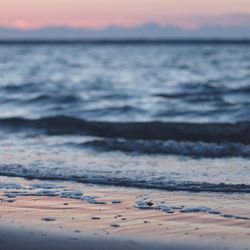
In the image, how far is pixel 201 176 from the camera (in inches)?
427

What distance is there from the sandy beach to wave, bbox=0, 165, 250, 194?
0.45m

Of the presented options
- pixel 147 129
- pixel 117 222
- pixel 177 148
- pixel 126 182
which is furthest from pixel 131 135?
pixel 117 222

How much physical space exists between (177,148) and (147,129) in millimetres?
4028

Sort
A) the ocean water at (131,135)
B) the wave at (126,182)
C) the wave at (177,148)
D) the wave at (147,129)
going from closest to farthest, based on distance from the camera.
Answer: the wave at (126,182) < the ocean water at (131,135) < the wave at (177,148) < the wave at (147,129)

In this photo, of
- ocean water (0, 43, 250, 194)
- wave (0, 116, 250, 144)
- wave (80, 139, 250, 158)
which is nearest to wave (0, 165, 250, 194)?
ocean water (0, 43, 250, 194)

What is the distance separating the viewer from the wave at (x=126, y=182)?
9617mm

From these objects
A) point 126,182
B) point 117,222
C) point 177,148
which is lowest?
point 117,222

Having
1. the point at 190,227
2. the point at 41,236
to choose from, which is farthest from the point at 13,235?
the point at 190,227

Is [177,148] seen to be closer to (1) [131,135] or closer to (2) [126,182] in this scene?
(1) [131,135]

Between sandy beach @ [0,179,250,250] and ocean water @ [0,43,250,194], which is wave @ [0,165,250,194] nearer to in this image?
ocean water @ [0,43,250,194]

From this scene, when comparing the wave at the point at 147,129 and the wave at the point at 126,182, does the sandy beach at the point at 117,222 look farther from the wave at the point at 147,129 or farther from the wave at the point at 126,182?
the wave at the point at 147,129

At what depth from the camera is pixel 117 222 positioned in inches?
296

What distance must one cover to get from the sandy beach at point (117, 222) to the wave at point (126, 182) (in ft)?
1.46

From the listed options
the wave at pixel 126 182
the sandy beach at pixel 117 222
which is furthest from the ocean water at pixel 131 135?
the sandy beach at pixel 117 222
